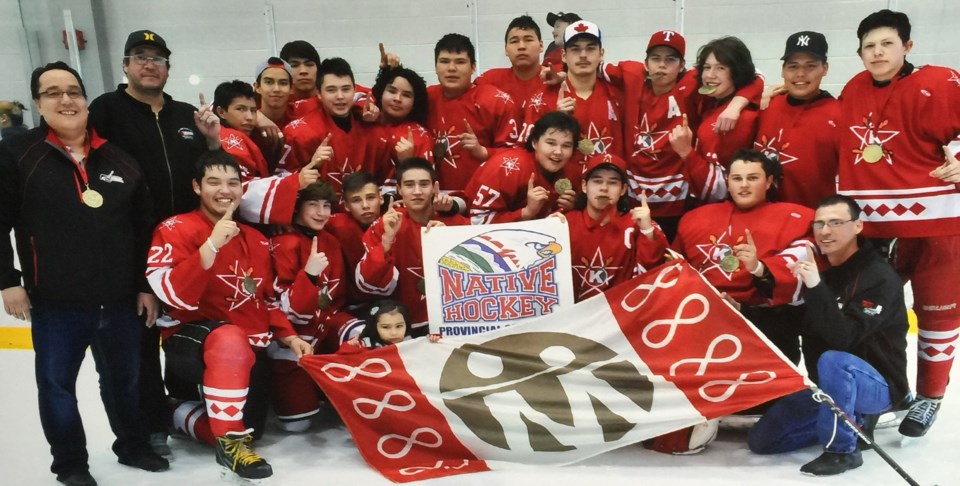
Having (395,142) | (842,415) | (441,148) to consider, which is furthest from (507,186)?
(842,415)

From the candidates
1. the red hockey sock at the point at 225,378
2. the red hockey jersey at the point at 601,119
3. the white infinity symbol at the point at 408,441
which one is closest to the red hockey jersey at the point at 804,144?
the red hockey jersey at the point at 601,119

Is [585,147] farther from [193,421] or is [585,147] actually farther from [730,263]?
[193,421]

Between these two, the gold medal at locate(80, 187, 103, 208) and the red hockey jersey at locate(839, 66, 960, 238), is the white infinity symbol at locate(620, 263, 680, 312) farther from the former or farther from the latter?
the gold medal at locate(80, 187, 103, 208)

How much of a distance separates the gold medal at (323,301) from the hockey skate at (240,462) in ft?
2.03

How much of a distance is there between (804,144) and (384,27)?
4.54m

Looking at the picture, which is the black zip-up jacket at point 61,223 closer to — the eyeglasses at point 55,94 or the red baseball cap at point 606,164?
the eyeglasses at point 55,94

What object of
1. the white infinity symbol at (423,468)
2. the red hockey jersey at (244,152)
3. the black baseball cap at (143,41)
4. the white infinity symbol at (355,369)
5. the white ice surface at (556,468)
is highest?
the black baseball cap at (143,41)

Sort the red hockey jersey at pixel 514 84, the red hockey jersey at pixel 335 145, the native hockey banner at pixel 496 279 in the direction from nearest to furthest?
1. the native hockey banner at pixel 496 279
2. the red hockey jersey at pixel 335 145
3. the red hockey jersey at pixel 514 84

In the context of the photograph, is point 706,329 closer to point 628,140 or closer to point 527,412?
point 527,412

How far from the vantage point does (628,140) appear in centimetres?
353

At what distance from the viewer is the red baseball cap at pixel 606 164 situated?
10.1ft

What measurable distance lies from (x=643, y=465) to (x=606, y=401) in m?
0.30

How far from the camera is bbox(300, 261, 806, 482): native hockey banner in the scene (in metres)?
2.70

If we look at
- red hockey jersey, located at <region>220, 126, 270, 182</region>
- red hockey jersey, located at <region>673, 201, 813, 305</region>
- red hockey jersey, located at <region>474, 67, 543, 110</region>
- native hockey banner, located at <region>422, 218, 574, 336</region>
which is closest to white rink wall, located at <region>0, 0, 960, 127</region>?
red hockey jersey, located at <region>474, 67, 543, 110</region>
